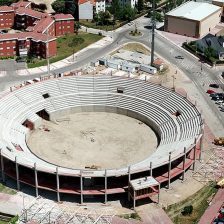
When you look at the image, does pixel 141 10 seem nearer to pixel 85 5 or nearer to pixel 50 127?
pixel 85 5

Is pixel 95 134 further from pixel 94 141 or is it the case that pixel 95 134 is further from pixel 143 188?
pixel 143 188

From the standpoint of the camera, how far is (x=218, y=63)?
461 feet

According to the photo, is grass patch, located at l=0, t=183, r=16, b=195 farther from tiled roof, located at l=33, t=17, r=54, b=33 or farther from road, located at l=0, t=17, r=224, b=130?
tiled roof, located at l=33, t=17, r=54, b=33

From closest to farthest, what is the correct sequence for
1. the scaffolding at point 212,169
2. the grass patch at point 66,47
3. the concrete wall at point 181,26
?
the scaffolding at point 212,169 < the grass patch at point 66,47 < the concrete wall at point 181,26

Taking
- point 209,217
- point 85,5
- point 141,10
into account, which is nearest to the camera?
point 209,217

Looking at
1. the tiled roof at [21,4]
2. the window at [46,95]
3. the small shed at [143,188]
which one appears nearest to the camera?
the small shed at [143,188]

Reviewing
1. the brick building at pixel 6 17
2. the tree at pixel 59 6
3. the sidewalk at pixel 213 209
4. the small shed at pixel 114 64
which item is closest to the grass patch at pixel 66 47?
the small shed at pixel 114 64

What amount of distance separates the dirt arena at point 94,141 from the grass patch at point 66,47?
33.1 meters

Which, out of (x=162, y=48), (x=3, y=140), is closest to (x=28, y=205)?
(x=3, y=140)

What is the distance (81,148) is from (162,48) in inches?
2423

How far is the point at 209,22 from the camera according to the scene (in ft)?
538

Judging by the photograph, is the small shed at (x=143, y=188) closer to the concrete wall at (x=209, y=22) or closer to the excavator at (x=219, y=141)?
the excavator at (x=219, y=141)

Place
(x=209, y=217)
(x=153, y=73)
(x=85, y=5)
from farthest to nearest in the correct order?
1. (x=85, y=5)
2. (x=153, y=73)
3. (x=209, y=217)

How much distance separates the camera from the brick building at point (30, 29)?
466ft
